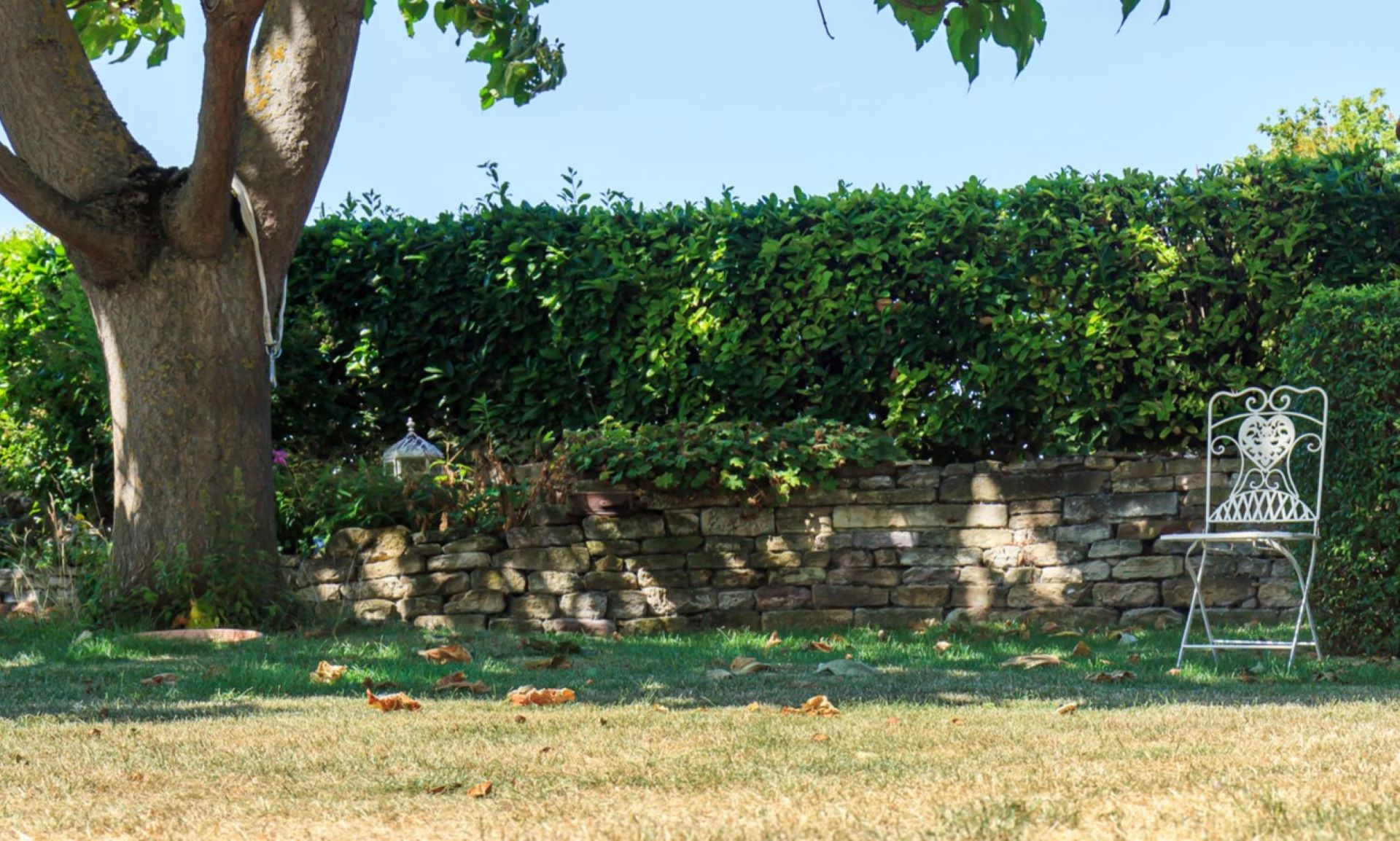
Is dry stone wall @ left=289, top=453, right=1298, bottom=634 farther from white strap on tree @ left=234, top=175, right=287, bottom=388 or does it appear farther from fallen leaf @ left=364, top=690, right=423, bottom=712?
fallen leaf @ left=364, top=690, right=423, bottom=712

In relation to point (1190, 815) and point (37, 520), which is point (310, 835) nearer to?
point (1190, 815)

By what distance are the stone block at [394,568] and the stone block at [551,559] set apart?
50 centimetres

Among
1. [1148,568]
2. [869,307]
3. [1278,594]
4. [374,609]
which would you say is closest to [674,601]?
[374,609]

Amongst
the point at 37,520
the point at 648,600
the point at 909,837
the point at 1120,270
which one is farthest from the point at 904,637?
the point at 37,520

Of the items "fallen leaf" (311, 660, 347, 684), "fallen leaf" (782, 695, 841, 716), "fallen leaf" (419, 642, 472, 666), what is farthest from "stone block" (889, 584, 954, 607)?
"fallen leaf" (782, 695, 841, 716)

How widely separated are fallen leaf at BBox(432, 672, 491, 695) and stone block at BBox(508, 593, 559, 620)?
124 inches

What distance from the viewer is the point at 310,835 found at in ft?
8.93

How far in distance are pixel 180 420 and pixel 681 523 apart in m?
2.87

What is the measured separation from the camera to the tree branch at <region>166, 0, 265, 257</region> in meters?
6.45

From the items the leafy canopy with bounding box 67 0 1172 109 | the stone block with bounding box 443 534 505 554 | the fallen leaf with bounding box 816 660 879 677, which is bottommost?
the fallen leaf with bounding box 816 660 879 677

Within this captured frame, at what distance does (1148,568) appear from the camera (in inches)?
327

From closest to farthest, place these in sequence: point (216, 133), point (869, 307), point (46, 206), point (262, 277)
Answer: point (216, 133) < point (46, 206) < point (262, 277) < point (869, 307)

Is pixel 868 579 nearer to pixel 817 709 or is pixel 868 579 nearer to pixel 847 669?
pixel 847 669

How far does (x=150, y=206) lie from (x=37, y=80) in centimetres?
87
